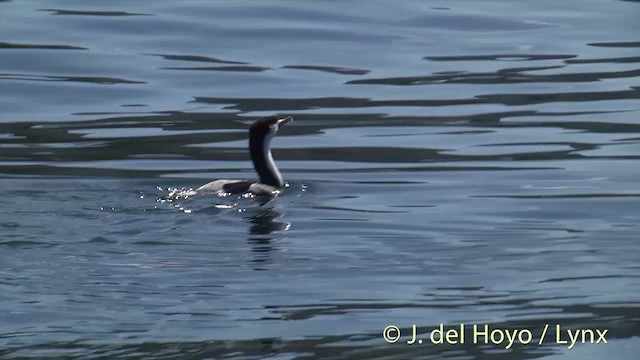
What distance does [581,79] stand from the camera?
22.0 metres

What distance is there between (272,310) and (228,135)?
801 centimetres

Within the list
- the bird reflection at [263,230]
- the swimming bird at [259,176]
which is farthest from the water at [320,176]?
the swimming bird at [259,176]

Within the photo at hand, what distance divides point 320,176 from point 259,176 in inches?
37.8

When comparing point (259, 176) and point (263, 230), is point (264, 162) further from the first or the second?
point (263, 230)

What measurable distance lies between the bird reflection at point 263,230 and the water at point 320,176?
0.12 ft

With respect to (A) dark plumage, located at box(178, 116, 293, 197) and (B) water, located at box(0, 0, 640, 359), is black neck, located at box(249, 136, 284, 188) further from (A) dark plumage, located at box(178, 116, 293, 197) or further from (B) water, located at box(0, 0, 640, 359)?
(B) water, located at box(0, 0, 640, 359)

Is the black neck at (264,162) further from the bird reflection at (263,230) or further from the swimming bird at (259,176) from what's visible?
the bird reflection at (263,230)

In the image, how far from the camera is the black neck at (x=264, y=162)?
15852mm

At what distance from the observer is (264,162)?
52.3 feet

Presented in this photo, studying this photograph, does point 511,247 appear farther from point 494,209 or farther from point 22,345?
point 22,345

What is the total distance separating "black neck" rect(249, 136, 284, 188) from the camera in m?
15.9

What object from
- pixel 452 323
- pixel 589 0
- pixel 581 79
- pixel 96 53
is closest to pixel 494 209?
pixel 452 323

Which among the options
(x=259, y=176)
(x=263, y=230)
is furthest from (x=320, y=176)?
(x=263, y=230)

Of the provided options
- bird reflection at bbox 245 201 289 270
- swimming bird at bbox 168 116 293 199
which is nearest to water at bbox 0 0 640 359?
bird reflection at bbox 245 201 289 270
